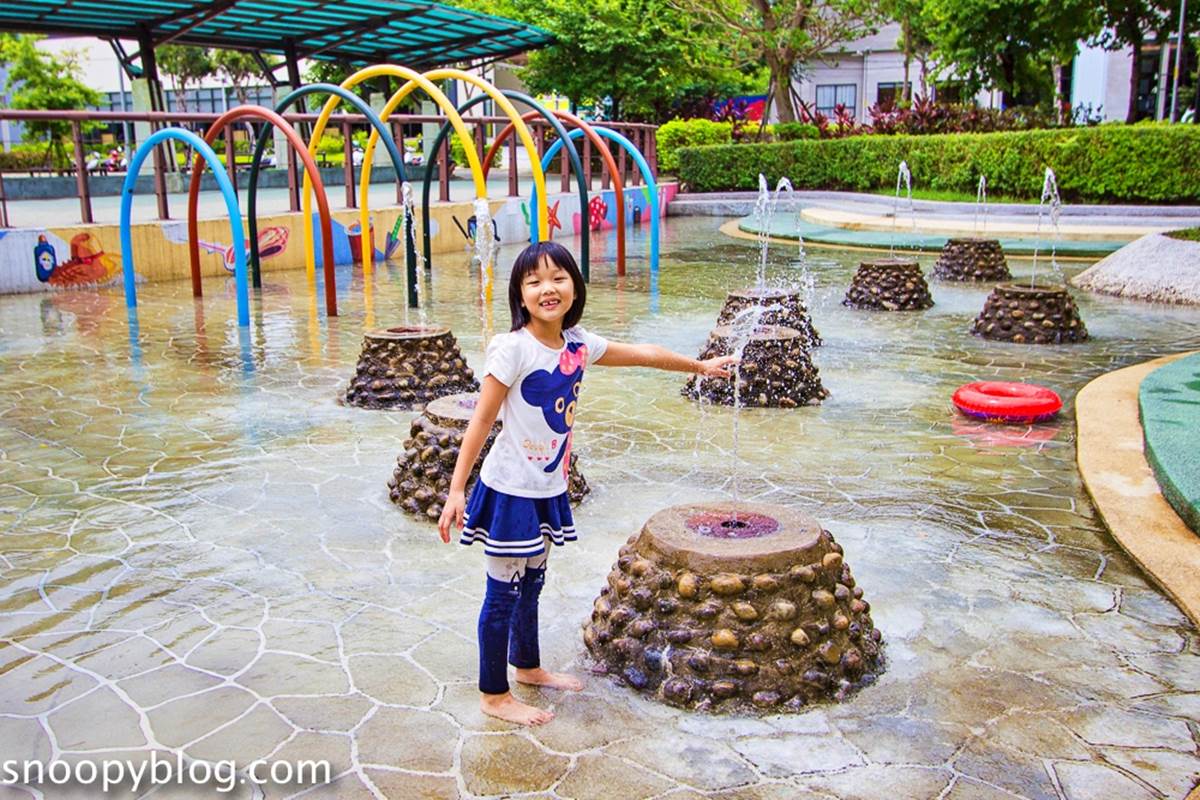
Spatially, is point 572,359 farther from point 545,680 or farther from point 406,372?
point 406,372

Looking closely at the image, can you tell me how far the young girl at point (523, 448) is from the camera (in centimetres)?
318

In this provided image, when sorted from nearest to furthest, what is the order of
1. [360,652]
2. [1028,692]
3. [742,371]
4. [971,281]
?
1. [1028,692]
2. [360,652]
3. [742,371]
4. [971,281]

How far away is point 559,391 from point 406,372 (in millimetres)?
4315

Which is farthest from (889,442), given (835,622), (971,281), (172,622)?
(971,281)

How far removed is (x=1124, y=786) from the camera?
3.00 m

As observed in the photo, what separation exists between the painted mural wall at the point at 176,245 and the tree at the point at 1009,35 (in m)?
13.1

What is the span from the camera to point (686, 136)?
2934 centimetres

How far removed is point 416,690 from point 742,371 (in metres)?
4.46

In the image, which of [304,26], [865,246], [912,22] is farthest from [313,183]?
[912,22]

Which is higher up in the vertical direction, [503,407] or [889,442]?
[503,407]

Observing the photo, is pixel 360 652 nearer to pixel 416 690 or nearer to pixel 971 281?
pixel 416 690

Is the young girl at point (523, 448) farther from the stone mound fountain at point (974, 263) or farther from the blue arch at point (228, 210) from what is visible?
the stone mound fountain at point (974, 263)

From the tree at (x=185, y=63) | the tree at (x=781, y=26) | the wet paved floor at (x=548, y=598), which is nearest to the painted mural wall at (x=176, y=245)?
the wet paved floor at (x=548, y=598)

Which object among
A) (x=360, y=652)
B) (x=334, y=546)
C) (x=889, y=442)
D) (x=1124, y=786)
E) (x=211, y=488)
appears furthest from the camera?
(x=889, y=442)
